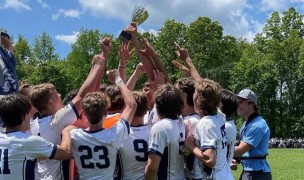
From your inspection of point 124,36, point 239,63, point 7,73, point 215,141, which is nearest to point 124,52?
point 124,36

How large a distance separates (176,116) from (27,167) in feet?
5.78

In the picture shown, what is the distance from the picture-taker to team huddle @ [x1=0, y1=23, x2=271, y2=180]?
5195 millimetres

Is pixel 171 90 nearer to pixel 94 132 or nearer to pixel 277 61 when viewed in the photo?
pixel 94 132

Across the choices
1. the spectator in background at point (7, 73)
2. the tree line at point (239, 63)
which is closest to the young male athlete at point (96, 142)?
the spectator in background at point (7, 73)

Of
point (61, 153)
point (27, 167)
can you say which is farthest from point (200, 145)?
point (27, 167)

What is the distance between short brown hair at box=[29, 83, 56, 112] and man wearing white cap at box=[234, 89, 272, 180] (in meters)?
3.32

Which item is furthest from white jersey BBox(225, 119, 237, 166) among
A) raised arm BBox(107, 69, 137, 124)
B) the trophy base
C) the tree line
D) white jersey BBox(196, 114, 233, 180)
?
the tree line

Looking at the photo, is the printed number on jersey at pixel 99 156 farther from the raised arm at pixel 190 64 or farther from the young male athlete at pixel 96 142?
the raised arm at pixel 190 64

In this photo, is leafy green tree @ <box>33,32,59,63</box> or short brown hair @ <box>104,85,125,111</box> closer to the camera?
short brown hair @ <box>104,85,125,111</box>

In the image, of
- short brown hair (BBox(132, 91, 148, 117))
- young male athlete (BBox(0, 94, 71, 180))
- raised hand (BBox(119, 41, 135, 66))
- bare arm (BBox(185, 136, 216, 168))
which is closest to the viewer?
young male athlete (BBox(0, 94, 71, 180))

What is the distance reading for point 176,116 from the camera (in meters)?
5.69

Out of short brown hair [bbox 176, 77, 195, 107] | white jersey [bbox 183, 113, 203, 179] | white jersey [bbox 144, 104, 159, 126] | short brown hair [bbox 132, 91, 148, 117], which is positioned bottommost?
white jersey [bbox 183, 113, 203, 179]

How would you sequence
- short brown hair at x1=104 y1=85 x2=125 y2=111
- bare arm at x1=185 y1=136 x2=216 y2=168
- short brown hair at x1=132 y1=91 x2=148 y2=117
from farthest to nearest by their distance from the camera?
short brown hair at x1=104 y1=85 x2=125 y2=111
short brown hair at x1=132 y1=91 x2=148 y2=117
bare arm at x1=185 y1=136 x2=216 y2=168

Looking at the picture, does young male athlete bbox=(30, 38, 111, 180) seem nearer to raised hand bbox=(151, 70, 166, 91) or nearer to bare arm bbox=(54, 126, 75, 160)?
bare arm bbox=(54, 126, 75, 160)
